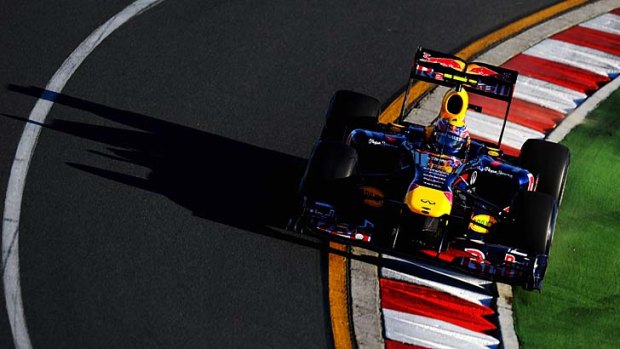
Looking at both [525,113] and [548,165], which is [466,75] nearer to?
[548,165]

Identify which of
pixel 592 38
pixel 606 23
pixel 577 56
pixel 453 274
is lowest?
pixel 453 274

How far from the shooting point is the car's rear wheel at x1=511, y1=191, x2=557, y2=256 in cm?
1134

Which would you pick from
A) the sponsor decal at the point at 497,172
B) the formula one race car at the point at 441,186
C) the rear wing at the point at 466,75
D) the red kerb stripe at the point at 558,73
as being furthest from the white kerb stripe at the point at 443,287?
the red kerb stripe at the point at 558,73

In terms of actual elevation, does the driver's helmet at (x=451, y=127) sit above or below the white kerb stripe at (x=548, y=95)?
below

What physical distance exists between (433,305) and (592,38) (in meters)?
6.36

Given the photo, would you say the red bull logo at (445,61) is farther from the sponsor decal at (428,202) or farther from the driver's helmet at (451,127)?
the sponsor decal at (428,202)

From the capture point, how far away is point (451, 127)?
490 inches

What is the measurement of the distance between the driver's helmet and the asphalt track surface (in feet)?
5.45

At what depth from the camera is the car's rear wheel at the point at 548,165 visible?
12367 mm

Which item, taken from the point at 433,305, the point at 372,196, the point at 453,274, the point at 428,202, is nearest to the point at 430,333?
the point at 433,305

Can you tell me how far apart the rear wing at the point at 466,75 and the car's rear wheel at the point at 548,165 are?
0.61 m

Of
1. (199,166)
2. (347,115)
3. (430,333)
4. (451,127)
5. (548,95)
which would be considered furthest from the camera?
(548,95)

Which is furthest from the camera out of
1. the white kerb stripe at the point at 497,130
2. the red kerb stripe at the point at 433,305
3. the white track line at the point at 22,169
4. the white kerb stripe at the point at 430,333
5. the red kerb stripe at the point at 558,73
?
the red kerb stripe at the point at 558,73

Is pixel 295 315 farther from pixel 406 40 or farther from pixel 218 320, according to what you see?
pixel 406 40
